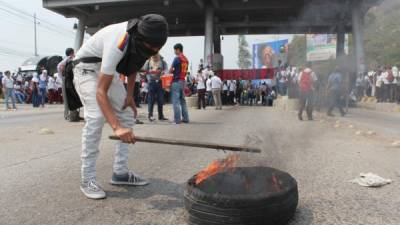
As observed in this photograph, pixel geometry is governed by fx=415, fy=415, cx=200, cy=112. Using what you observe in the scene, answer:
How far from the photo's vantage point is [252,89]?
31.5 m

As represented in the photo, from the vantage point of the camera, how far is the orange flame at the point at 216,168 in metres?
3.49

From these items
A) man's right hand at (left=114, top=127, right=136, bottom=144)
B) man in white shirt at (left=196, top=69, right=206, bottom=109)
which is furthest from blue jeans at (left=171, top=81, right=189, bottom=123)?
man's right hand at (left=114, top=127, right=136, bottom=144)

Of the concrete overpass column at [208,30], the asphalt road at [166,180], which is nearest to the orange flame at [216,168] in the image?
the asphalt road at [166,180]

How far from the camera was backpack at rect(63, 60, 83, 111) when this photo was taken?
14.2ft

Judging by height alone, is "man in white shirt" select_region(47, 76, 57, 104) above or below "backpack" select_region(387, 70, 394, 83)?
below

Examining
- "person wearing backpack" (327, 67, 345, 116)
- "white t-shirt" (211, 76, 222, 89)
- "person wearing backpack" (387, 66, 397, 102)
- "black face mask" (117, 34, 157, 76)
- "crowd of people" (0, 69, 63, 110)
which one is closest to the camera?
"black face mask" (117, 34, 157, 76)

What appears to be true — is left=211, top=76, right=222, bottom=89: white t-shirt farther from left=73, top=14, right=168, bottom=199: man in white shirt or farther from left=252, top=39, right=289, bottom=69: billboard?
left=73, top=14, right=168, bottom=199: man in white shirt

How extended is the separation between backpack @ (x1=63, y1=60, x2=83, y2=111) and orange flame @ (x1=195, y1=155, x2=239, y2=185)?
5.59ft

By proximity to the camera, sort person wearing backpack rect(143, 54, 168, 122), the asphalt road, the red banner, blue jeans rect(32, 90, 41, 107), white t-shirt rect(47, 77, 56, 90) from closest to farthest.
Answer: the asphalt road → person wearing backpack rect(143, 54, 168, 122) → blue jeans rect(32, 90, 41, 107) → white t-shirt rect(47, 77, 56, 90) → the red banner

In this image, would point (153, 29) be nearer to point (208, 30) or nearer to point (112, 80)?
point (112, 80)

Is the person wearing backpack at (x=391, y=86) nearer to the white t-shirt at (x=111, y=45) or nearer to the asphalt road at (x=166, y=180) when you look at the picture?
the asphalt road at (x=166, y=180)

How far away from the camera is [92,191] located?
3943mm

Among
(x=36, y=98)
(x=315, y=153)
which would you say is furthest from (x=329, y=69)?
(x=36, y=98)

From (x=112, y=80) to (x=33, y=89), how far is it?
2169 cm
